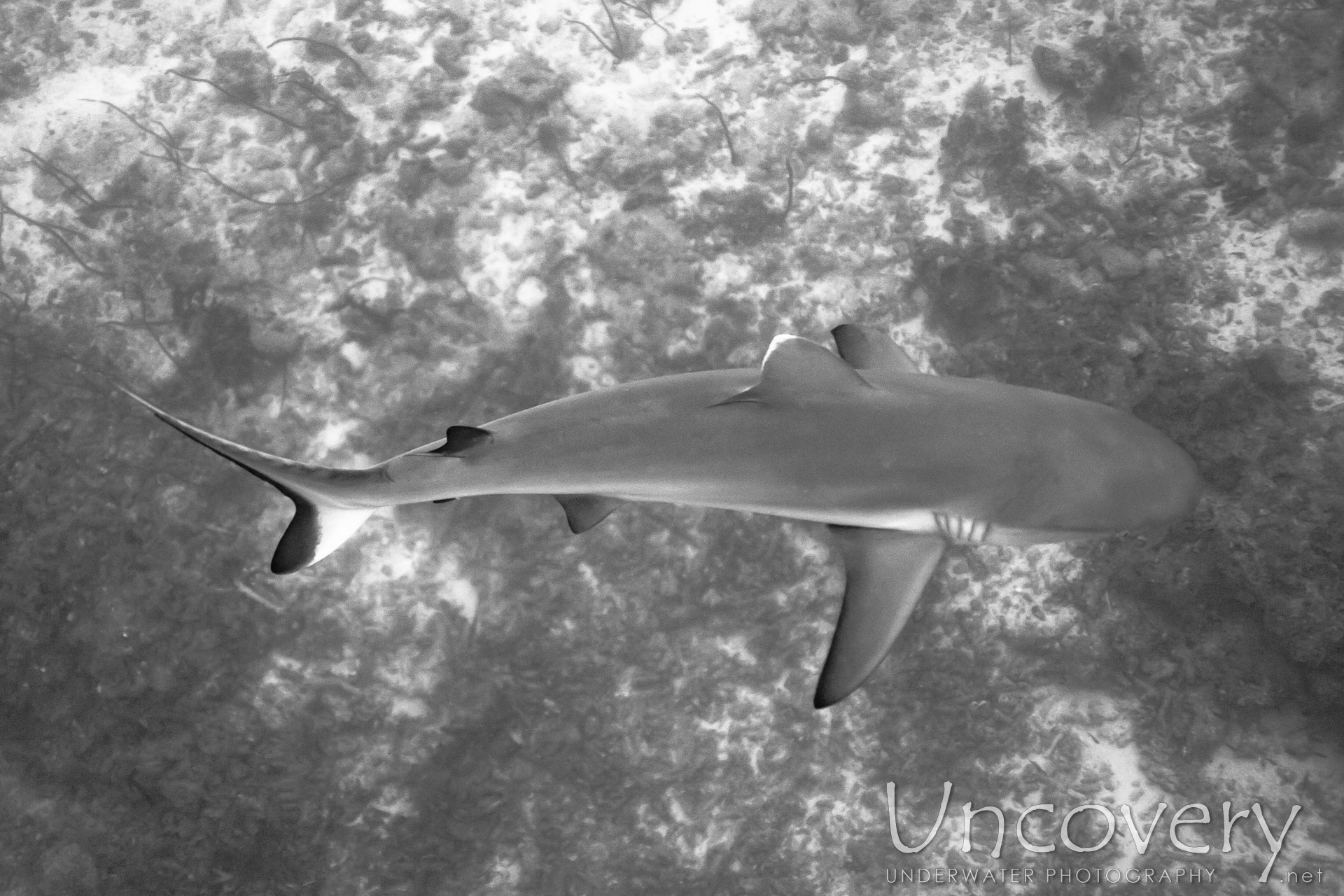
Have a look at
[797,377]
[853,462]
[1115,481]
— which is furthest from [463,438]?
[1115,481]

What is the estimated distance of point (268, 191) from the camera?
24.2 feet

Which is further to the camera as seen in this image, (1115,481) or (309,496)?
(309,496)

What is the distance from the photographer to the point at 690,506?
5535 mm

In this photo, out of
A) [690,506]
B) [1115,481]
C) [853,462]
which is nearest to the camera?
[1115,481]

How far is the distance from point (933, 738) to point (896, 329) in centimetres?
335

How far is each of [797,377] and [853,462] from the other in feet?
1.19

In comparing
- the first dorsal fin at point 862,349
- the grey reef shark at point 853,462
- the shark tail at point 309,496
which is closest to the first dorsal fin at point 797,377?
the grey reef shark at point 853,462

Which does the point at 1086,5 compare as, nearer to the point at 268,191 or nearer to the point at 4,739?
the point at 268,191

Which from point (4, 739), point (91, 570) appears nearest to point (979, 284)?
point (91, 570)

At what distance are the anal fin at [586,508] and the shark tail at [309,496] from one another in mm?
715

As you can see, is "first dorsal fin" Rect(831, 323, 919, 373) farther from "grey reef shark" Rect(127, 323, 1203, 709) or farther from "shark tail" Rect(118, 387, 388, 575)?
Result: "shark tail" Rect(118, 387, 388, 575)

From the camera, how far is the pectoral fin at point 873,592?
8.85 feet

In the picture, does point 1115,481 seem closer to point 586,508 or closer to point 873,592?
point 873,592

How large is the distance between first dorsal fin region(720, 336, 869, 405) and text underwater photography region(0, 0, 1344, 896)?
3309mm
